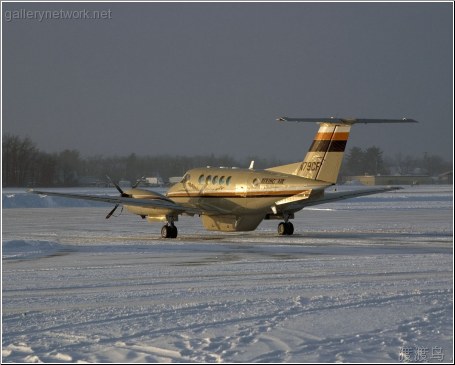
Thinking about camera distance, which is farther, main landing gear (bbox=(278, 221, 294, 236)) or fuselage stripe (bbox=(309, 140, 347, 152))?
main landing gear (bbox=(278, 221, 294, 236))

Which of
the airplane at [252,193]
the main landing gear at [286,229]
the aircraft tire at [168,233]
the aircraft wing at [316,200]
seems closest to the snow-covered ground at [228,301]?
the aircraft wing at [316,200]

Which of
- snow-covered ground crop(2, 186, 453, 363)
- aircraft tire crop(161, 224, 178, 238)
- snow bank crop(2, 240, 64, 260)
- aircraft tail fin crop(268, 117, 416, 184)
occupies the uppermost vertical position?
aircraft tail fin crop(268, 117, 416, 184)

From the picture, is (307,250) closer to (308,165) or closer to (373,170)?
(308,165)

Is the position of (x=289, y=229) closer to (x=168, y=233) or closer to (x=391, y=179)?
(x=168, y=233)

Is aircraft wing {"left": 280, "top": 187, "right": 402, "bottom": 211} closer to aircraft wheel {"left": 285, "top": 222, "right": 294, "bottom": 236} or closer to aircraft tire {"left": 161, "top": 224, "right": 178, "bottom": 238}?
aircraft wheel {"left": 285, "top": 222, "right": 294, "bottom": 236}

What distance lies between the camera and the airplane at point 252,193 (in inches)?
1160

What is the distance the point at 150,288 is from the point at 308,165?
14.9 meters

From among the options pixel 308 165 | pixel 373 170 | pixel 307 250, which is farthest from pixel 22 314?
pixel 373 170

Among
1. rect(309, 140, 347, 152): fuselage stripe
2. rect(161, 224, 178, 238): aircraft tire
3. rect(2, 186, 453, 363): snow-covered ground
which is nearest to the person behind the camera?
rect(2, 186, 453, 363): snow-covered ground

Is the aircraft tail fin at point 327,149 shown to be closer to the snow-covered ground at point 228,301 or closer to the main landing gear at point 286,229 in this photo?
the main landing gear at point 286,229

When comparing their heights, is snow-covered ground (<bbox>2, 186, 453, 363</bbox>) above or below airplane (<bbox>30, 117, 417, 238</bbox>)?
below

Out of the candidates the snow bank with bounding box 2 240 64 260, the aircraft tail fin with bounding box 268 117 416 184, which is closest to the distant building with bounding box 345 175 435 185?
the aircraft tail fin with bounding box 268 117 416 184

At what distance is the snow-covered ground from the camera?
10.2 meters

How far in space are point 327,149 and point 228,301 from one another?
53.9 ft
